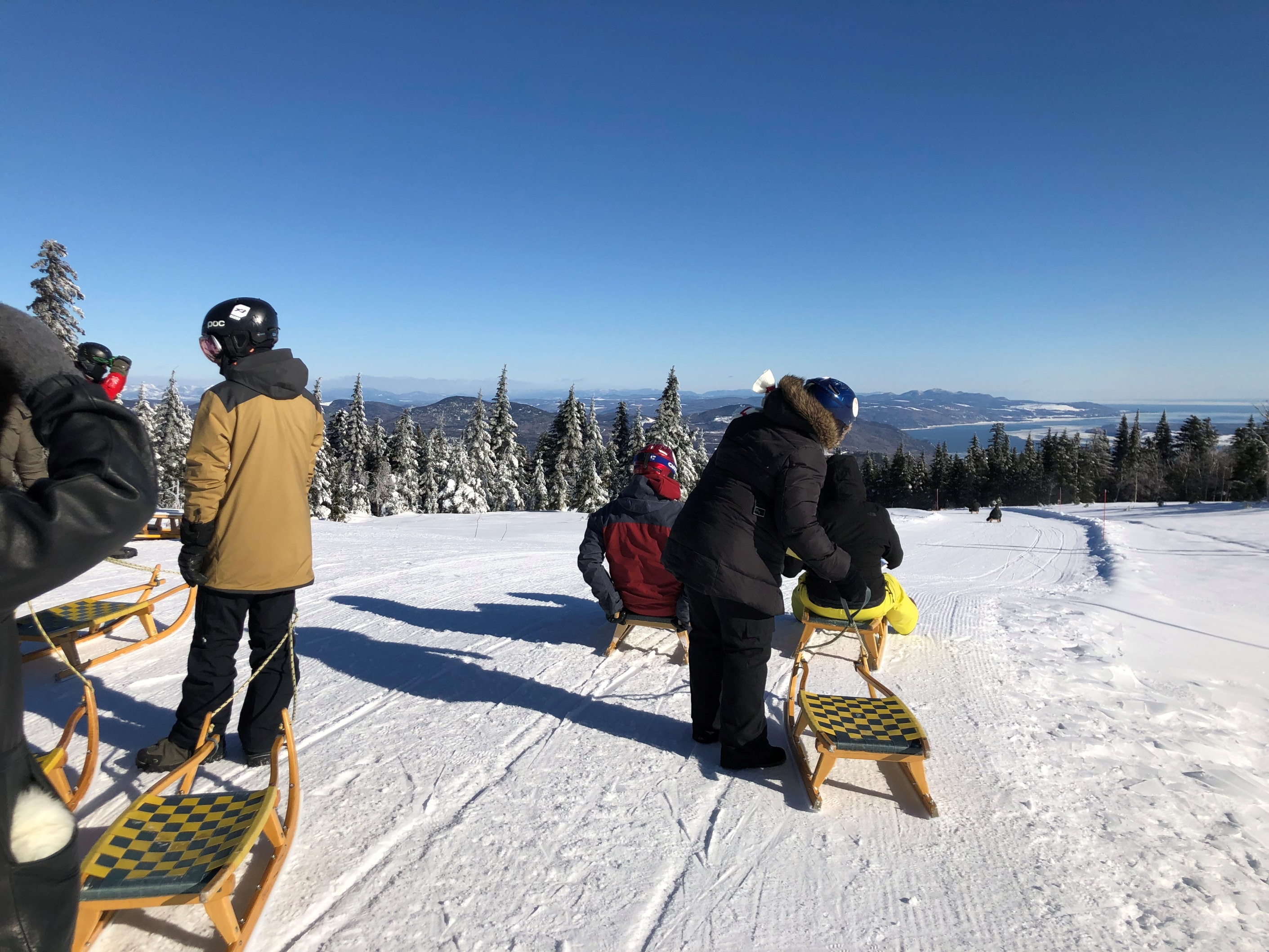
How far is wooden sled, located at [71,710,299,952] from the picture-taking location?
2254 millimetres

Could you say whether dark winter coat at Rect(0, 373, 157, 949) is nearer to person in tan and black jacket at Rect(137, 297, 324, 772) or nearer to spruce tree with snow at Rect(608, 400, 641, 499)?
person in tan and black jacket at Rect(137, 297, 324, 772)

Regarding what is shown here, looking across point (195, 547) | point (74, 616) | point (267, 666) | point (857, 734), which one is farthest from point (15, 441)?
point (74, 616)

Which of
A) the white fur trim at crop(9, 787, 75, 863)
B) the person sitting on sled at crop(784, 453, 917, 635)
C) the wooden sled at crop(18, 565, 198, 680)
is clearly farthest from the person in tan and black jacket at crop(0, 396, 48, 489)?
the person sitting on sled at crop(784, 453, 917, 635)

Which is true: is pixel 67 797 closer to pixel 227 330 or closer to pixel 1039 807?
pixel 227 330

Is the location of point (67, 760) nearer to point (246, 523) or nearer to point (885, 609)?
point (246, 523)

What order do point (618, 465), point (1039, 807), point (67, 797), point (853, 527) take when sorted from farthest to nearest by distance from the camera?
point (618, 465) < point (853, 527) < point (1039, 807) < point (67, 797)

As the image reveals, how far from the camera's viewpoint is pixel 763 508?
3686 mm

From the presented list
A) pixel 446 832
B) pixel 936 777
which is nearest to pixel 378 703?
pixel 446 832

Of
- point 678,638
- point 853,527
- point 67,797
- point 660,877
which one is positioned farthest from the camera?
point 678,638

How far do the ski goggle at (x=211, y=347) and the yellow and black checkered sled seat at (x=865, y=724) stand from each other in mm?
3751

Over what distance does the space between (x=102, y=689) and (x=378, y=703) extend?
195 centimetres

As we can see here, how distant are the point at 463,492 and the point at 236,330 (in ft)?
117

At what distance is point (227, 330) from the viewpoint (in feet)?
10.9

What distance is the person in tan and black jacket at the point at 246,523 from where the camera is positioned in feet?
10.8
